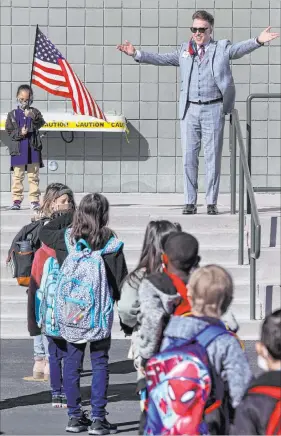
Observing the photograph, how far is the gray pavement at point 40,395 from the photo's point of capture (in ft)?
25.0

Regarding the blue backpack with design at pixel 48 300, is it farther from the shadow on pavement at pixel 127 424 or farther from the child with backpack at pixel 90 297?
the shadow on pavement at pixel 127 424

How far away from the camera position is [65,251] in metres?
7.68

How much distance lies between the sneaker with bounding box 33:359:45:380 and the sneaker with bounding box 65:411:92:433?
1.45 m

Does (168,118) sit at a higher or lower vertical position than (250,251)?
higher

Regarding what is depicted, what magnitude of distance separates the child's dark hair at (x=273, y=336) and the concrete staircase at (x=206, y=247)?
5.93 meters

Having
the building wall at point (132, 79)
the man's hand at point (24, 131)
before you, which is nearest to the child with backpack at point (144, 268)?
the man's hand at point (24, 131)

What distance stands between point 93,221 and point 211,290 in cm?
244

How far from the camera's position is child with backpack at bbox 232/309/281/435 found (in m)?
4.24

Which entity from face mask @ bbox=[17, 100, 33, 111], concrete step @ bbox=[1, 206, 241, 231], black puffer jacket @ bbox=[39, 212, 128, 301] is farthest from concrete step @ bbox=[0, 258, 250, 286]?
black puffer jacket @ bbox=[39, 212, 128, 301]

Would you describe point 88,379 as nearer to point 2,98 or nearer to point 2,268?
point 2,268

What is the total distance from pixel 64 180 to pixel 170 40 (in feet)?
6.76

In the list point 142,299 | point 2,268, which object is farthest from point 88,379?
point 142,299

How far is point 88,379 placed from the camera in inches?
357

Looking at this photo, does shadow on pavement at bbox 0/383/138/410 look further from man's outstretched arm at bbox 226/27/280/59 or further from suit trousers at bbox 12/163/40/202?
suit trousers at bbox 12/163/40/202
